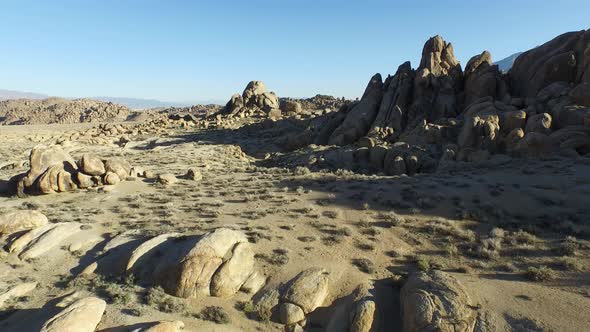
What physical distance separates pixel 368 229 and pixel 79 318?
41.2ft

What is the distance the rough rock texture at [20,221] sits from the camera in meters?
17.9

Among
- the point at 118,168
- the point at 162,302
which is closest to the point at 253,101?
the point at 118,168

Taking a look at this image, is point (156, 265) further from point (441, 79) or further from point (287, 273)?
point (441, 79)

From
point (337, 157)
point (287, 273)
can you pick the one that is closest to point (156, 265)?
point (287, 273)

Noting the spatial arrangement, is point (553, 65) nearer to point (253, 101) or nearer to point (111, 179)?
point (111, 179)

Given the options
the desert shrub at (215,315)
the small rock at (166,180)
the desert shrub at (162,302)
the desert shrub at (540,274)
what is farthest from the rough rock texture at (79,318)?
the small rock at (166,180)

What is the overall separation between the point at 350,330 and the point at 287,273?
3.88 meters

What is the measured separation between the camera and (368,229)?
57.6 ft

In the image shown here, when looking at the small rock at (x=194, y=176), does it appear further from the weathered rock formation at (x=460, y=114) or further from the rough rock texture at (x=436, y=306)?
the rough rock texture at (x=436, y=306)

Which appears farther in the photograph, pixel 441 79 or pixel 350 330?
pixel 441 79

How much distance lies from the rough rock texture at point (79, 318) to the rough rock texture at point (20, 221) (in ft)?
32.4

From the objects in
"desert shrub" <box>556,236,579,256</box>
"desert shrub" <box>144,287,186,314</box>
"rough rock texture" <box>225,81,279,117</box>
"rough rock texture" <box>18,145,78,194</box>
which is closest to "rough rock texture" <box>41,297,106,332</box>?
"desert shrub" <box>144,287,186,314</box>

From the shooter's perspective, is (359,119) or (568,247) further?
(359,119)

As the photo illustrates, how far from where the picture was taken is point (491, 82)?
43531 mm
